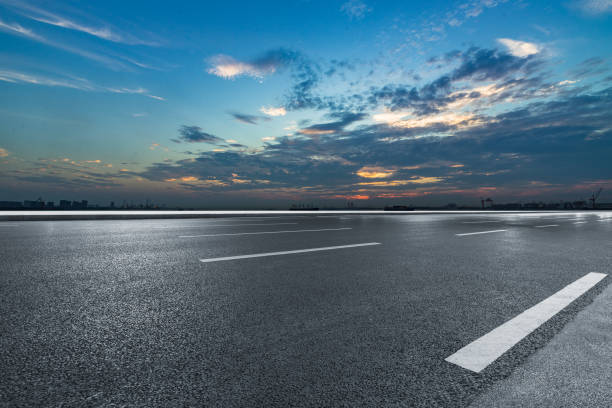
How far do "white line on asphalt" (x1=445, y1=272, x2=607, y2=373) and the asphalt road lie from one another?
63mm

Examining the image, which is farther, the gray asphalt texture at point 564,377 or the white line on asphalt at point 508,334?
the white line on asphalt at point 508,334

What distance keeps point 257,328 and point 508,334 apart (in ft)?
6.81

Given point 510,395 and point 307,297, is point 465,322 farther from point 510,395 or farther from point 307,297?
point 307,297

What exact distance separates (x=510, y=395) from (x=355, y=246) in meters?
6.30

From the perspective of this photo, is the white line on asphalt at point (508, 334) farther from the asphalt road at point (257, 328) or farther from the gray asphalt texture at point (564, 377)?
the gray asphalt texture at point (564, 377)

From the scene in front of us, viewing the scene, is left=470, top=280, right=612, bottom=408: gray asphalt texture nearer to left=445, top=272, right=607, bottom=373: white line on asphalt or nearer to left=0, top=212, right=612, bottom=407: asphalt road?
left=0, top=212, right=612, bottom=407: asphalt road

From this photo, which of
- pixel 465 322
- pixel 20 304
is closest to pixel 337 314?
pixel 465 322

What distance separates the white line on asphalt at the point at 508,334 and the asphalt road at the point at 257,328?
→ 6cm

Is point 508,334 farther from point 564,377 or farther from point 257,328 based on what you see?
point 257,328

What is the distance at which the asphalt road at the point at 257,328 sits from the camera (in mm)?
1863

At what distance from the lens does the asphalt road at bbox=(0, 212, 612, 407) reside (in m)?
1.86

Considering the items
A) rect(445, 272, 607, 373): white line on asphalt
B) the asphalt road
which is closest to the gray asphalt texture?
the asphalt road

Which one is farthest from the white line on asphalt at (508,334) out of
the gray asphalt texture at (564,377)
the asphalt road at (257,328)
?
the gray asphalt texture at (564,377)

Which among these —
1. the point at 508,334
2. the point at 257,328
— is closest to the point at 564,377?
the point at 508,334
